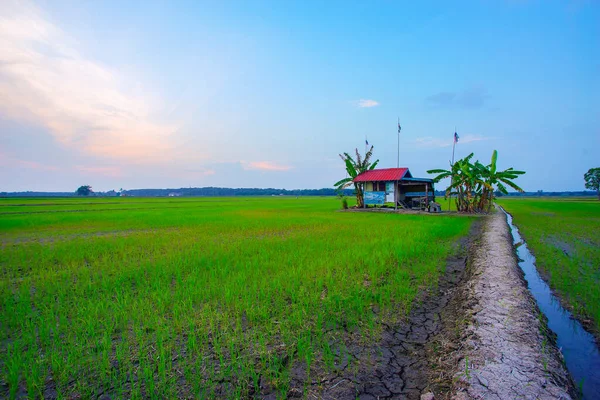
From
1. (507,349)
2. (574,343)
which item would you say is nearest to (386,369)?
(507,349)

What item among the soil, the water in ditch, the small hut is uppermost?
the small hut

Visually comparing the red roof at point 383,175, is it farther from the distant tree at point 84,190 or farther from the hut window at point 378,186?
the distant tree at point 84,190

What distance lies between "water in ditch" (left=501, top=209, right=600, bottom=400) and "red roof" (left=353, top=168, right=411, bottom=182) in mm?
17324

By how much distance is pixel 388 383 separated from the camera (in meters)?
2.69

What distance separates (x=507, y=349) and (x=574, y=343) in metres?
1.16

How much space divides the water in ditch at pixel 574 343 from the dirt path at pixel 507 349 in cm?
15

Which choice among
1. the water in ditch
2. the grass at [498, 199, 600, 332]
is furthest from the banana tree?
the water in ditch

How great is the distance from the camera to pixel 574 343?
3.48 meters

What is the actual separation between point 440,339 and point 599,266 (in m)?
5.81

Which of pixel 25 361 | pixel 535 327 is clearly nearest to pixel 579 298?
pixel 535 327

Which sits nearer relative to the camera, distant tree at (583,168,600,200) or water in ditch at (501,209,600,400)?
water in ditch at (501,209,600,400)

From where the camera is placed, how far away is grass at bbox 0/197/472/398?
2.80 metres

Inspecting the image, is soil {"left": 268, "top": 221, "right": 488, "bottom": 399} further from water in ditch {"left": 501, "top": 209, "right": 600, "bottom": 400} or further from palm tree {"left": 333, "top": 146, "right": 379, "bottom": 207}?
palm tree {"left": 333, "top": 146, "right": 379, "bottom": 207}

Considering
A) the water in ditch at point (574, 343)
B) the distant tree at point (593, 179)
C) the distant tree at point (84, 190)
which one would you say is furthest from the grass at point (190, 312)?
the distant tree at point (84, 190)
